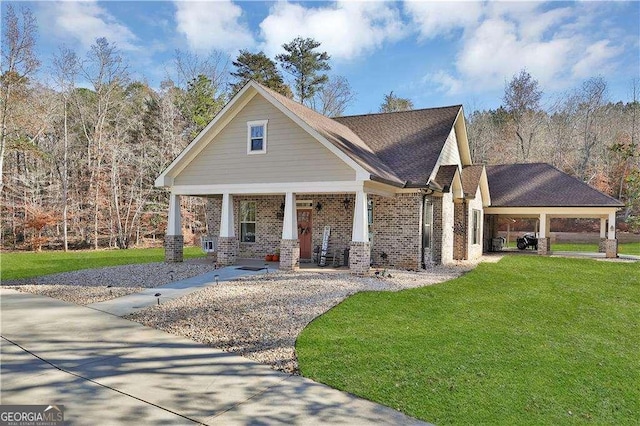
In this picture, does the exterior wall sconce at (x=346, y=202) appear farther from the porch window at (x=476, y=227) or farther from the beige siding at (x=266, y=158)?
the porch window at (x=476, y=227)

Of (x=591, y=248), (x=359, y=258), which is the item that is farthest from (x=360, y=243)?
(x=591, y=248)

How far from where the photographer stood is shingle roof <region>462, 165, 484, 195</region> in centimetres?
1753

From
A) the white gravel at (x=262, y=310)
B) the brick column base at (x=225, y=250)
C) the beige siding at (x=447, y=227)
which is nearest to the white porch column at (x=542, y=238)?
the beige siding at (x=447, y=227)

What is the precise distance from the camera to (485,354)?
6.09 m

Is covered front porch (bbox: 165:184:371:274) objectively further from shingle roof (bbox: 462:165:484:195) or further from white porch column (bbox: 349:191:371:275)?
shingle roof (bbox: 462:165:484:195)

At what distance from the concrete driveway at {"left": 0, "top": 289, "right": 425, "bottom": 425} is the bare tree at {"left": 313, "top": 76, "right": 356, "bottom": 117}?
34099 mm

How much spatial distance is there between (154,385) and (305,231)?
10966mm

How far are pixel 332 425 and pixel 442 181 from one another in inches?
480

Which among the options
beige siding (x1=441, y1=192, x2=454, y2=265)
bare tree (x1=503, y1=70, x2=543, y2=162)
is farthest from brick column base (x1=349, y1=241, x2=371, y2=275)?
bare tree (x1=503, y1=70, x2=543, y2=162)

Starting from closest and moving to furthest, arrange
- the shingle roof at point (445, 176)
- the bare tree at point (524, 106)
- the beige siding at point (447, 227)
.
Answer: the shingle roof at point (445, 176), the beige siding at point (447, 227), the bare tree at point (524, 106)

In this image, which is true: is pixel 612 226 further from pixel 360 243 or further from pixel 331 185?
pixel 331 185

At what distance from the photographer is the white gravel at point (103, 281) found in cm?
989

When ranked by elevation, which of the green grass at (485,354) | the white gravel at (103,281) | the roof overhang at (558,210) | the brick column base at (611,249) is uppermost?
the roof overhang at (558,210)

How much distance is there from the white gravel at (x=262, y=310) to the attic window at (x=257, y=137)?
425 centimetres
